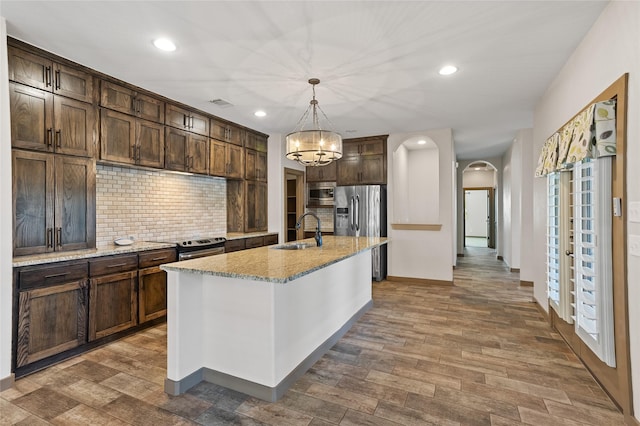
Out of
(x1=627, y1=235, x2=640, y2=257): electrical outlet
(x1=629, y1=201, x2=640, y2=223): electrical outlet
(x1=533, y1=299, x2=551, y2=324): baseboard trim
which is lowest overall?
(x1=533, y1=299, x2=551, y2=324): baseboard trim

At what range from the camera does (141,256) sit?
3314 mm

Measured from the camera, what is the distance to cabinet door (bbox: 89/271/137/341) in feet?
9.55

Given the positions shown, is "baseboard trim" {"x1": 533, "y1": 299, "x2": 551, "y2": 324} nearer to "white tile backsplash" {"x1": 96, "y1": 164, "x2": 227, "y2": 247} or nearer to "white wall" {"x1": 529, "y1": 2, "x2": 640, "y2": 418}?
"white wall" {"x1": 529, "y1": 2, "x2": 640, "y2": 418}

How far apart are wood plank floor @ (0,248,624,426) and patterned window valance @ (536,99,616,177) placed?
1.67m

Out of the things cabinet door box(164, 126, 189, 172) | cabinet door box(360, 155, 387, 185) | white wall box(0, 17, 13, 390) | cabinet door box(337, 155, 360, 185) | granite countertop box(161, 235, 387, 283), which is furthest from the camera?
cabinet door box(337, 155, 360, 185)

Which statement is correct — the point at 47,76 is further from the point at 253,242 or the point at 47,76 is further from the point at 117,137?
the point at 253,242

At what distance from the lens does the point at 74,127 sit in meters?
2.95

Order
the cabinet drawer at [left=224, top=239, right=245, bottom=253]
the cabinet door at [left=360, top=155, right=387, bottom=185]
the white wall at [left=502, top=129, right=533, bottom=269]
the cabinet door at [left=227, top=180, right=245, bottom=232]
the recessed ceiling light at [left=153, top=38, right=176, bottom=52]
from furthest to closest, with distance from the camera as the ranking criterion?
the cabinet door at [left=360, top=155, right=387, bottom=185] → the white wall at [left=502, top=129, right=533, bottom=269] → the cabinet door at [left=227, top=180, right=245, bottom=232] → the cabinet drawer at [left=224, top=239, right=245, bottom=253] → the recessed ceiling light at [left=153, top=38, right=176, bottom=52]

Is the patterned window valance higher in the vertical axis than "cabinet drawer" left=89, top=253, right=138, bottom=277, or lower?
higher

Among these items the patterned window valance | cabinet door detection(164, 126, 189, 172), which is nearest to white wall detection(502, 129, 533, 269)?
the patterned window valance

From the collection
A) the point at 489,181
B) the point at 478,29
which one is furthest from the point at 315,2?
the point at 489,181

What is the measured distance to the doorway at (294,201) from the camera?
664 centimetres

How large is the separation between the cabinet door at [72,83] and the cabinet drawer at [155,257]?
159cm

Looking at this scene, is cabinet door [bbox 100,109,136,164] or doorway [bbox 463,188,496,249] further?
doorway [bbox 463,188,496,249]
